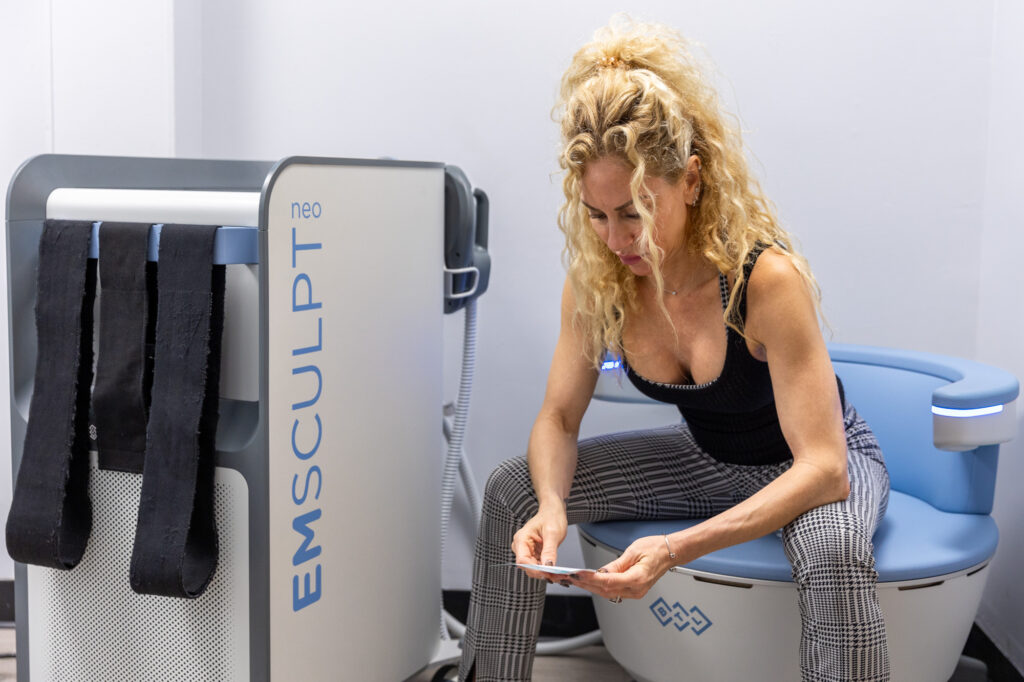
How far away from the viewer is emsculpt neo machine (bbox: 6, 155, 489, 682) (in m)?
1.26

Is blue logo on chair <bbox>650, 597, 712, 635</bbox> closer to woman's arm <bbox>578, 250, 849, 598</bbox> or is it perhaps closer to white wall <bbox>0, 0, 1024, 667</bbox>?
woman's arm <bbox>578, 250, 849, 598</bbox>

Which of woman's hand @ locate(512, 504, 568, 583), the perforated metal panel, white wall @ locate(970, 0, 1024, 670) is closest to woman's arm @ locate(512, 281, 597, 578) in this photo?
woman's hand @ locate(512, 504, 568, 583)

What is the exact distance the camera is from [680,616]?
144 centimetres

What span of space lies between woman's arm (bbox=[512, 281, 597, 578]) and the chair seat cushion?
13 cm

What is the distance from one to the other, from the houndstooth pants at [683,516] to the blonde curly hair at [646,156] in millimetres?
193

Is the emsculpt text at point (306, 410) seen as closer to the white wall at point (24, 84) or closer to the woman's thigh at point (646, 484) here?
the woman's thigh at point (646, 484)

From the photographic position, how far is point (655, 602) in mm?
1471

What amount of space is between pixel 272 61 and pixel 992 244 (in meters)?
1.45

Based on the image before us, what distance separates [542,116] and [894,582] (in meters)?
1.10

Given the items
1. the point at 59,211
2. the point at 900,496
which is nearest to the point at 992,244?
the point at 900,496

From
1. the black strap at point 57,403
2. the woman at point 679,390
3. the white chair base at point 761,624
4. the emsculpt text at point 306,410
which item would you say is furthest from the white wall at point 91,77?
the white chair base at point 761,624

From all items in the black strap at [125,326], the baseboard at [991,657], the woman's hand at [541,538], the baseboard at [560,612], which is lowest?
the baseboard at [560,612]

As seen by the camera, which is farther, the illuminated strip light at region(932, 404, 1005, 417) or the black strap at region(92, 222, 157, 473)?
the illuminated strip light at region(932, 404, 1005, 417)

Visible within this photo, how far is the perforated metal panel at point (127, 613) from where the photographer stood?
4.33 feet
